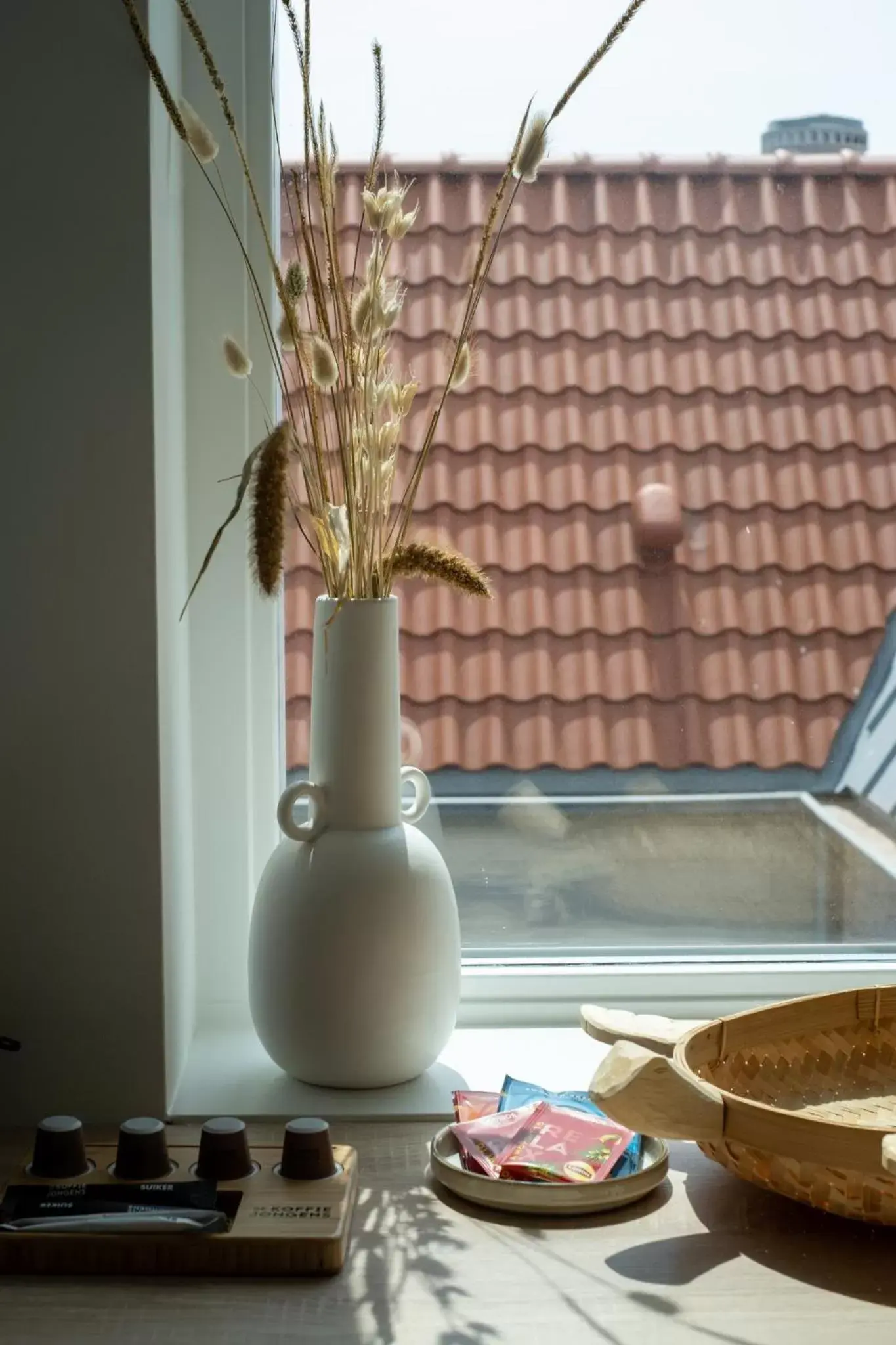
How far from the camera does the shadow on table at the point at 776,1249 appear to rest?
106cm

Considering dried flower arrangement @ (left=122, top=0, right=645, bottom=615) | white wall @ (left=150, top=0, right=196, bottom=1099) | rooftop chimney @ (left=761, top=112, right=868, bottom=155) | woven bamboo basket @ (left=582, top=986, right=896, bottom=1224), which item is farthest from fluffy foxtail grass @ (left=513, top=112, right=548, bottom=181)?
woven bamboo basket @ (left=582, top=986, right=896, bottom=1224)

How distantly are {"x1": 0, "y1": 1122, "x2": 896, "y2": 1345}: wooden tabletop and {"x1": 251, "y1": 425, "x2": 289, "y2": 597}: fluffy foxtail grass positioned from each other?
0.48 metres

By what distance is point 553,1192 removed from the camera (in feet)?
3.81

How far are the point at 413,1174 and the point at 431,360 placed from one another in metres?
0.85

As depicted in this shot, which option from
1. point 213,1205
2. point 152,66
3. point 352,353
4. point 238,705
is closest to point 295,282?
point 352,353

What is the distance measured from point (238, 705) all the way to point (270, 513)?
1.92ft

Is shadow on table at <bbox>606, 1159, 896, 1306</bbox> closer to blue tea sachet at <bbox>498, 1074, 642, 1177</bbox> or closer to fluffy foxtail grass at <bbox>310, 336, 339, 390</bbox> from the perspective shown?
blue tea sachet at <bbox>498, 1074, 642, 1177</bbox>

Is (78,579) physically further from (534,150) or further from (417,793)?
(534,150)

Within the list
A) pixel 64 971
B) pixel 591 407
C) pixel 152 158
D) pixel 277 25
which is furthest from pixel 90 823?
pixel 277 25

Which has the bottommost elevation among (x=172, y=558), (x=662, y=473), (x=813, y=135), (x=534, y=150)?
(x=172, y=558)

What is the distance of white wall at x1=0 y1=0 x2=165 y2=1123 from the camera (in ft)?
4.18

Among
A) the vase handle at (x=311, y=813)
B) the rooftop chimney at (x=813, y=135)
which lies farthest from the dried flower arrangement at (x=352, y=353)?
the rooftop chimney at (x=813, y=135)

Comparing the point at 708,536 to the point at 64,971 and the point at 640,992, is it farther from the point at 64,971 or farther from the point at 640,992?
the point at 64,971

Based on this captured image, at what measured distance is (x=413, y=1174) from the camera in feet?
4.09
